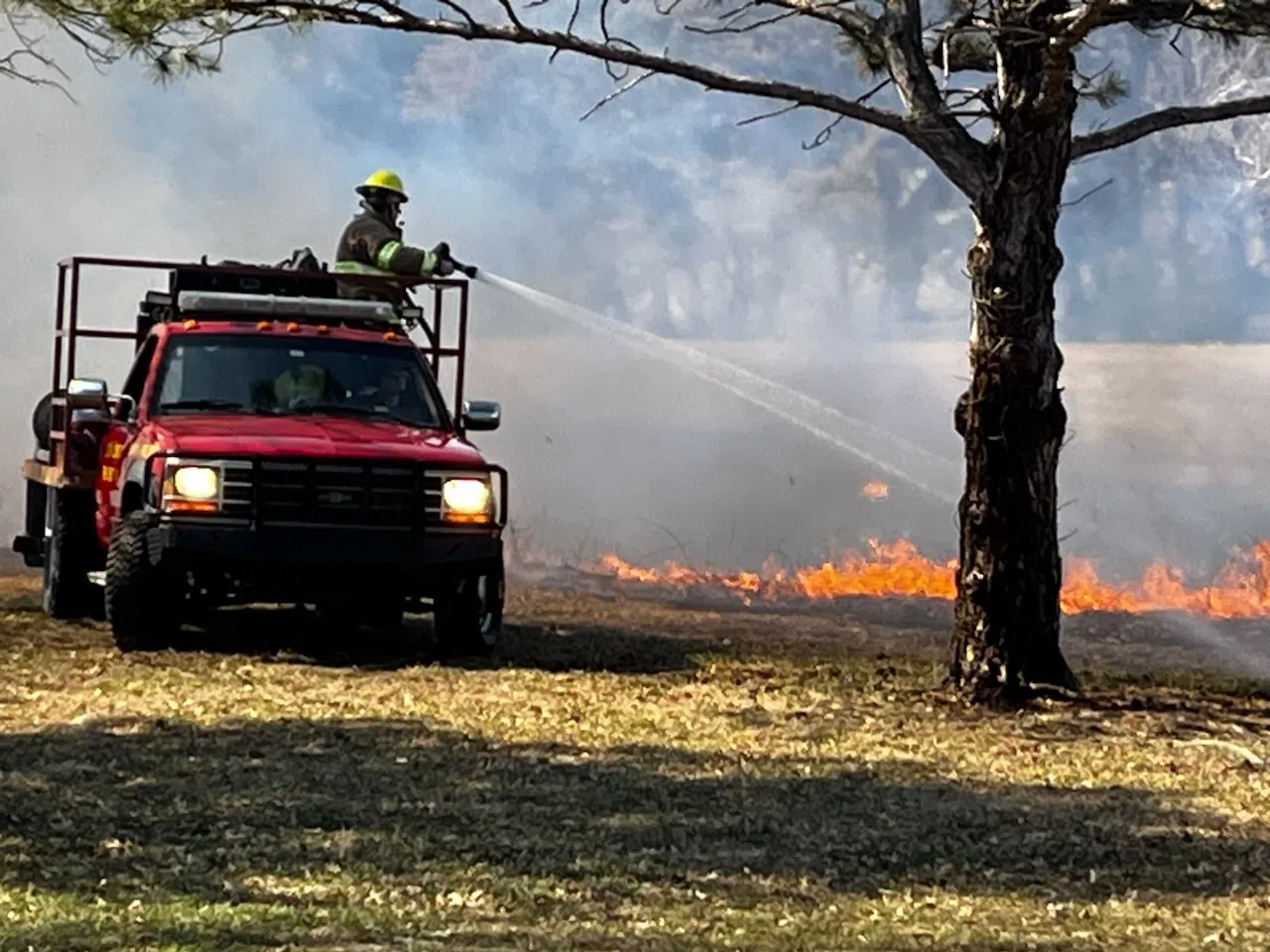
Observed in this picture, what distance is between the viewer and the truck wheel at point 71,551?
1416cm

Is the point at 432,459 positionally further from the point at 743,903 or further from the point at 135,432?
the point at 743,903

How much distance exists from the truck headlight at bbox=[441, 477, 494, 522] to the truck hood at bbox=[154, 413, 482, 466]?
105mm

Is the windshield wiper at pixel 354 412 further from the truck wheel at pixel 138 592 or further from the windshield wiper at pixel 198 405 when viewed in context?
the truck wheel at pixel 138 592

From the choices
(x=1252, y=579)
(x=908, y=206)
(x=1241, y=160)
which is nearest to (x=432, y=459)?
(x=1252, y=579)

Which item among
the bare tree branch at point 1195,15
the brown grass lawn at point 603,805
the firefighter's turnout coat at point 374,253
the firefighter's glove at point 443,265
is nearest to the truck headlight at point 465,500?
the brown grass lawn at point 603,805

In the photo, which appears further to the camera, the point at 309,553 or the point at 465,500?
the point at 465,500

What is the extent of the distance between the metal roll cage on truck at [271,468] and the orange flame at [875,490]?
1028 cm

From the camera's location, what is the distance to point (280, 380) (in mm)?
13328

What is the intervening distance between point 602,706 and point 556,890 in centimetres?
393

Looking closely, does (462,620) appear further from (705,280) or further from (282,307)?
(705,280)

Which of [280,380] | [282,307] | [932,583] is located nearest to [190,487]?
[280,380]

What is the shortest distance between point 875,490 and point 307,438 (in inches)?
512

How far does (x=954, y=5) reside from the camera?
484 inches

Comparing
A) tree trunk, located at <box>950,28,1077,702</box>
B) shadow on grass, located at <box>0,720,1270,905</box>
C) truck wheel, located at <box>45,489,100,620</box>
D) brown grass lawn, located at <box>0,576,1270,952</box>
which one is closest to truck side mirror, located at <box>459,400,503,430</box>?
brown grass lawn, located at <box>0,576,1270,952</box>
